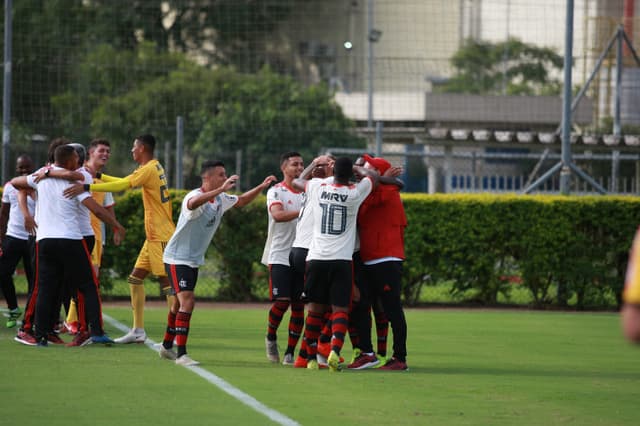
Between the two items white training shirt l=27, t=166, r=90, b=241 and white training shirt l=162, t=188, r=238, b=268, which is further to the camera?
white training shirt l=27, t=166, r=90, b=241

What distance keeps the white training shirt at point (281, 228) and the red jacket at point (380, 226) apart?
2.27 ft

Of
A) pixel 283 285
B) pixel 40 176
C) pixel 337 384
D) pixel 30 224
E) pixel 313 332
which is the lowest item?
pixel 337 384

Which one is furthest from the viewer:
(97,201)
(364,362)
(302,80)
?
(302,80)

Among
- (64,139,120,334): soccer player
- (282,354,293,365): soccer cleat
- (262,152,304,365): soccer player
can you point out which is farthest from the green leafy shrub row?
(282,354,293,365): soccer cleat

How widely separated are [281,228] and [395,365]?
5.65 ft

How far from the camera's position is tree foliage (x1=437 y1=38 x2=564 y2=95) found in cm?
4991

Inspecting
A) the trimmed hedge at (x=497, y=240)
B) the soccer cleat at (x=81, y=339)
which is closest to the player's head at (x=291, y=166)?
the soccer cleat at (x=81, y=339)

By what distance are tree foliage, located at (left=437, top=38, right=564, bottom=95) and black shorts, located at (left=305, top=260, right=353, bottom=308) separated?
1566 inches

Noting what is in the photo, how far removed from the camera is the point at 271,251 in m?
10.6

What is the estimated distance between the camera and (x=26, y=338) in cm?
1135

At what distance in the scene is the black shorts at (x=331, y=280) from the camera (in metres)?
9.73

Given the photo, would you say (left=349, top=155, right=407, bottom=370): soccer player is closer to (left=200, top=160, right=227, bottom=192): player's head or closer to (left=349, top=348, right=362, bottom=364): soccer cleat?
(left=349, top=348, right=362, bottom=364): soccer cleat

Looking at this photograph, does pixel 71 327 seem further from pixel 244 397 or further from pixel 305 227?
pixel 244 397

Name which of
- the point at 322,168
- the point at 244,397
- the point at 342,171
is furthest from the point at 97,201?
the point at 244,397
